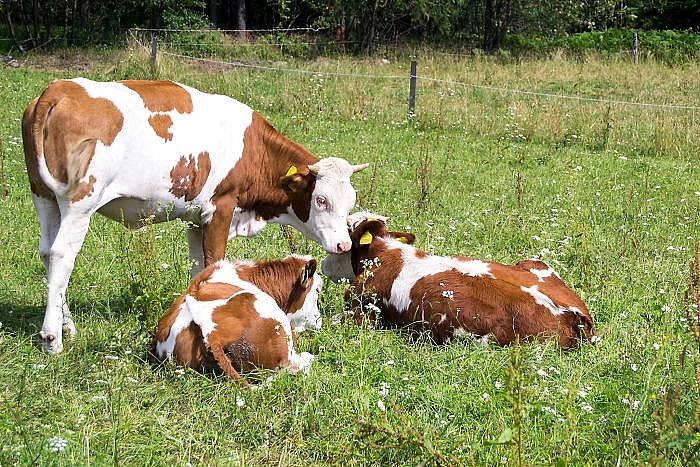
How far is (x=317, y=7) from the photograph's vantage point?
31.5m

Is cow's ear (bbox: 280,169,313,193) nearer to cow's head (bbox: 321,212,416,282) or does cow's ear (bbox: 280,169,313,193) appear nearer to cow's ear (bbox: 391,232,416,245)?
cow's head (bbox: 321,212,416,282)

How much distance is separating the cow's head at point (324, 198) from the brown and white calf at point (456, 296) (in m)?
0.18

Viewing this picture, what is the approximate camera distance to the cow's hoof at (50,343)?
485 centimetres

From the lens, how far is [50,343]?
193 inches

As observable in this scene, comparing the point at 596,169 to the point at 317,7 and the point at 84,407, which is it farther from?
the point at 317,7

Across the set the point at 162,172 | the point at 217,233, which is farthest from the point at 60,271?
the point at 217,233

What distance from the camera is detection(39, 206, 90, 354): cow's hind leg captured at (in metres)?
4.89

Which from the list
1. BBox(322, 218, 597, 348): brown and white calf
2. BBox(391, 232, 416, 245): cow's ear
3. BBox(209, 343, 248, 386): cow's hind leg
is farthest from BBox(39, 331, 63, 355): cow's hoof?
BBox(391, 232, 416, 245): cow's ear

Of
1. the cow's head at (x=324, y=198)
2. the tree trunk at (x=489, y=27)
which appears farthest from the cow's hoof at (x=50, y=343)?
the tree trunk at (x=489, y=27)

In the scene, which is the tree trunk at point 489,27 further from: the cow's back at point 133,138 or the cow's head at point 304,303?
the cow's head at point 304,303

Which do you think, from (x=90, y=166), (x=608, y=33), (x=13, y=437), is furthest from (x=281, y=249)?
(x=608, y=33)

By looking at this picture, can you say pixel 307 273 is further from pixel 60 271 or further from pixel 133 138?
pixel 60 271

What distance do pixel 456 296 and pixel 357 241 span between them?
A: 3.69 feet

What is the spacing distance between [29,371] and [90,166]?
134cm
